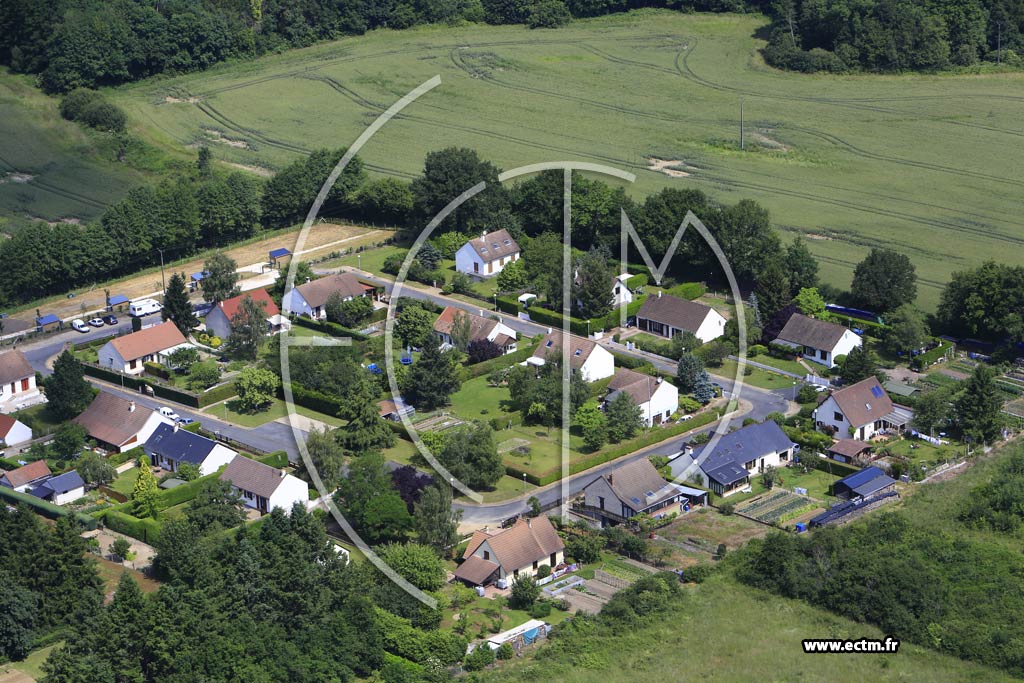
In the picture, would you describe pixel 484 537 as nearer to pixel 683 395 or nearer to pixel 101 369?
pixel 683 395

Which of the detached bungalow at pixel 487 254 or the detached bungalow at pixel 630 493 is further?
the detached bungalow at pixel 487 254

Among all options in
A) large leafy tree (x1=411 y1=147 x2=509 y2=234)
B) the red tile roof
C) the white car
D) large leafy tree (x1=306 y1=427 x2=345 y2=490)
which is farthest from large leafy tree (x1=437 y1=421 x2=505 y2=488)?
large leafy tree (x1=411 y1=147 x2=509 y2=234)

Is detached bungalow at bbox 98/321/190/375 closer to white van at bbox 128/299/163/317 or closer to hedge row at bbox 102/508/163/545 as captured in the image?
white van at bbox 128/299/163/317

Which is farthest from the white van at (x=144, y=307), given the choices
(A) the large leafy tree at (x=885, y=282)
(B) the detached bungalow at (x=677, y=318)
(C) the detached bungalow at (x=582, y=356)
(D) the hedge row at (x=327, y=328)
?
(A) the large leafy tree at (x=885, y=282)

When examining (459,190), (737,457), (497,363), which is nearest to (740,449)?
(737,457)

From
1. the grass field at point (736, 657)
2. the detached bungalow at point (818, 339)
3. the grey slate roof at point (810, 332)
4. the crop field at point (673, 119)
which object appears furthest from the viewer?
the crop field at point (673, 119)

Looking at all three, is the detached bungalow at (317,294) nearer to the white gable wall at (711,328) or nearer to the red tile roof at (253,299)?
the red tile roof at (253,299)

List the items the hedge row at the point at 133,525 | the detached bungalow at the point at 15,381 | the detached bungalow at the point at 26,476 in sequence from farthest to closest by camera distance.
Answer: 1. the detached bungalow at the point at 15,381
2. the detached bungalow at the point at 26,476
3. the hedge row at the point at 133,525
